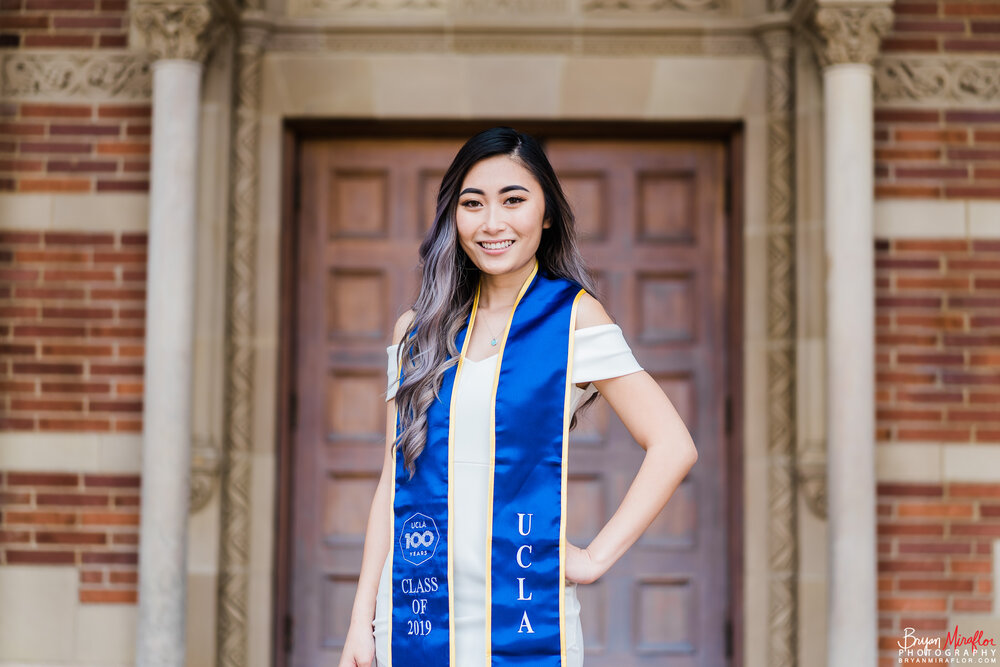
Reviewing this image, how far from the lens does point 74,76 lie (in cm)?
415

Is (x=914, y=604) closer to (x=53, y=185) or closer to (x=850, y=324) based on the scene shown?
(x=850, y=324)

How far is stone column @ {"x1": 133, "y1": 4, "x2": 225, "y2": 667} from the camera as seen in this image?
11.9 ft

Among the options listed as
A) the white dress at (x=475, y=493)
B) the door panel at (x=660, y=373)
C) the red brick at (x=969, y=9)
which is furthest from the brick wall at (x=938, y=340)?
the white dress at (x=475, y=493)

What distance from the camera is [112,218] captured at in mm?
4094

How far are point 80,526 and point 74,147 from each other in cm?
161

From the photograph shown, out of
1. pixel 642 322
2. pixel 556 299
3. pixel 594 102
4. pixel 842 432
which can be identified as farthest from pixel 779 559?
pixel 556 299

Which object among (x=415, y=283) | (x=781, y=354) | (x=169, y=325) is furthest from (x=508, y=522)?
(x=781, y=354)

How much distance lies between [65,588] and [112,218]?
1556 mm

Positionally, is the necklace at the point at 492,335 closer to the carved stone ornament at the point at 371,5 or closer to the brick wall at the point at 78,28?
the carved stone ornament at the point at 371,5

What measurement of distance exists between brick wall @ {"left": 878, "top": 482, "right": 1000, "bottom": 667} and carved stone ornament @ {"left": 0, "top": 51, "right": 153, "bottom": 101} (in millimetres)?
3583

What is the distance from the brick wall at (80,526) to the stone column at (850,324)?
2.82 m

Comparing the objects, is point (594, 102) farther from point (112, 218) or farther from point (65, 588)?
point (65, 588)

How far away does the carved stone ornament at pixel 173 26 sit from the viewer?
379 cm

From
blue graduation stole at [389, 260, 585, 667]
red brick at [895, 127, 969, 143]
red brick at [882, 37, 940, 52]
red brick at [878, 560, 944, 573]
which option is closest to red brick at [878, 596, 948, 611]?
red brick at [878, 560, 944, 573]
